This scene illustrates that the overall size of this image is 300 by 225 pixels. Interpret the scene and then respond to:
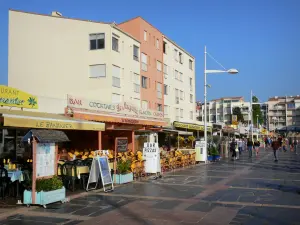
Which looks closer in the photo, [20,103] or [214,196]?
[214,196]

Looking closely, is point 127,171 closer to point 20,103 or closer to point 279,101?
point 20,103

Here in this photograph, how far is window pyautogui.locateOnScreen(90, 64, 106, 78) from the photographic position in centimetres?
3381

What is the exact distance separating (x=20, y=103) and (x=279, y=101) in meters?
140

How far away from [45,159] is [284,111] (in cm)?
14118

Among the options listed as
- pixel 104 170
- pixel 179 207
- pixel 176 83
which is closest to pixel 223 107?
pixel 176 83

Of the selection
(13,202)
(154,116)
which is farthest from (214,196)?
(154,116)

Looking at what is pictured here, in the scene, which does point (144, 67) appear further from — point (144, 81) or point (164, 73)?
point (164, 73)

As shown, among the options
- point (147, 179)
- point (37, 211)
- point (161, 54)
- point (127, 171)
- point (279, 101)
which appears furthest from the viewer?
point (279, 101)

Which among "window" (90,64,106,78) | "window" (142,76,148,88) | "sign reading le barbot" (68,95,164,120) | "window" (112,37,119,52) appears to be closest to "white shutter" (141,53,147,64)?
"window" (142,76,148,88)

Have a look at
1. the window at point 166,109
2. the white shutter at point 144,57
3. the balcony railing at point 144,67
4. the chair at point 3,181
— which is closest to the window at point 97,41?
the white shutter at point 144,57

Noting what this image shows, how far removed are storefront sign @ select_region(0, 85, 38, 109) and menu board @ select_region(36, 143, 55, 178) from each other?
498cm

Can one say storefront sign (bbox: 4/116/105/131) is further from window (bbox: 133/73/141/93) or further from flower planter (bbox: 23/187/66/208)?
window (bbox: 133/73/141/93)

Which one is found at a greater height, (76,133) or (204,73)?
(204,73)

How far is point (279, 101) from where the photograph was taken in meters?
144
